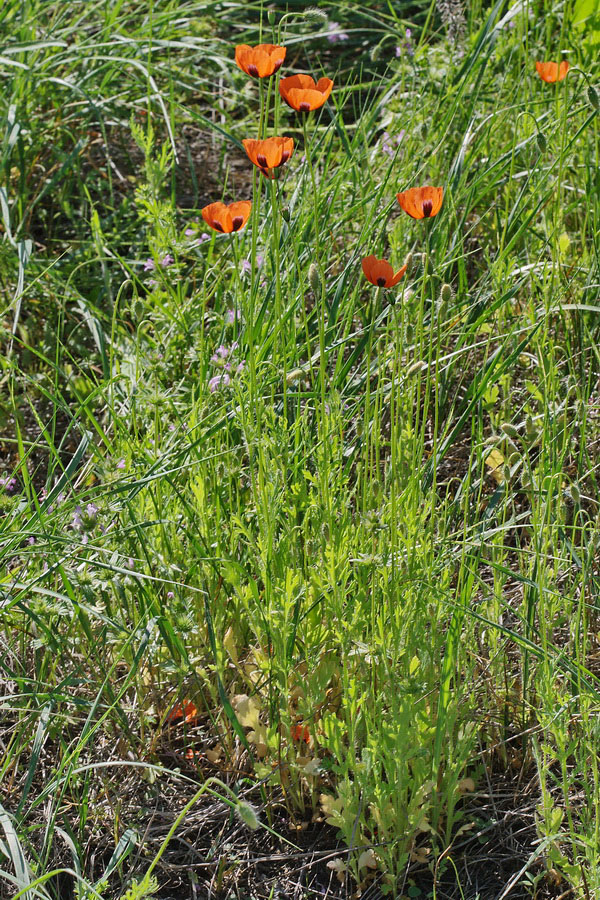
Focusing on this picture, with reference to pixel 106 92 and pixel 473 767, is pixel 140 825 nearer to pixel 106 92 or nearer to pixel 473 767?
pixel 473 767

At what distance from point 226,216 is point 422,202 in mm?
369

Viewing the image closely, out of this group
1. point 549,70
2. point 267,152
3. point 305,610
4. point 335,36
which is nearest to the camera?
point 267,152

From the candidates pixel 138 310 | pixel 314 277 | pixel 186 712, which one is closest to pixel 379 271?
pixel 314 277

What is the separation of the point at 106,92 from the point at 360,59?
1.10 meters

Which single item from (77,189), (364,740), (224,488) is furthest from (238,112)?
(364,740)

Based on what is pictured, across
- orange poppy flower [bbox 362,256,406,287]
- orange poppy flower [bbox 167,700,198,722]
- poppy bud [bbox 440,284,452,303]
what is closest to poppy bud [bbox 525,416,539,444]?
poppy bud [bbox 440,284,452,303]

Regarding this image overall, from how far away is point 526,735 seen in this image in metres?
1.68

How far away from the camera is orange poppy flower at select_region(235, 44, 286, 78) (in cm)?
153

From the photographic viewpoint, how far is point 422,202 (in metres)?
1.57

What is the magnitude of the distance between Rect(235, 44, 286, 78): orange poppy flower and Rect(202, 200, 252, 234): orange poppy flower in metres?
0.24

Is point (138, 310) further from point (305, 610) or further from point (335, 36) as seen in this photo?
point (335, 36)

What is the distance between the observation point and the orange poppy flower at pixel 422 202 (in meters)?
1.56

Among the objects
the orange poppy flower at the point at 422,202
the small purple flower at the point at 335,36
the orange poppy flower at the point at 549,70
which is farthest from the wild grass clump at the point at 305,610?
the small purple flower at the point at 335,36

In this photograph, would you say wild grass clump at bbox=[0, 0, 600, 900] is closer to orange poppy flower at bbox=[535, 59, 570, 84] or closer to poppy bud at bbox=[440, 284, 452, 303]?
poppy bud at bbox=[440, 284, 452, 303]
